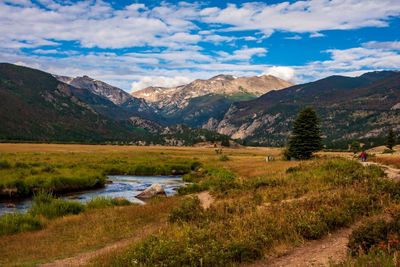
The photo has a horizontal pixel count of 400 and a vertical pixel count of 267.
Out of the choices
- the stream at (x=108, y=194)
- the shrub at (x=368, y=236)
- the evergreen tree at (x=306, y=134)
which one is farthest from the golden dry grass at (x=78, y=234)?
the evergreen tree at (x=306, y=134)

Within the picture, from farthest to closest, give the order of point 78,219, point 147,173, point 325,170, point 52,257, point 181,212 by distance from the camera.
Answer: point 147,173 < point 325,170 < point 78,219 < point 181,212 < point 52,257

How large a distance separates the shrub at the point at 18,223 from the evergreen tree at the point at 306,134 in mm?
53866

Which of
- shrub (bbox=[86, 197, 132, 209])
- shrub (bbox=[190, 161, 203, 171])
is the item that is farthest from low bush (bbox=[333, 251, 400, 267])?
shrub (bbox=[190, 161, 203, 171])

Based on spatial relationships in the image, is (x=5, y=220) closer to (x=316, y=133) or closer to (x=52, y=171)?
(x=52, y=171)

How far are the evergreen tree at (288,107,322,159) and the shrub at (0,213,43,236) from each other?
5387 centimetres

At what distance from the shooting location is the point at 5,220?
25.4 meters

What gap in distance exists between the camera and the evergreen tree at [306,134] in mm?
72562

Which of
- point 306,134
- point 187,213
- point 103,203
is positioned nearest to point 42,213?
point 103,203

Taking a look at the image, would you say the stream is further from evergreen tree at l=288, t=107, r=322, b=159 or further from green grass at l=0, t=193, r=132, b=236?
evergreen tree at l=288, t=107, r=322, b=159

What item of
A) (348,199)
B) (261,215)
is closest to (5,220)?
(261,215)

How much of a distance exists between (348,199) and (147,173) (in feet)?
199

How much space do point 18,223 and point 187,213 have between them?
36.6 feet

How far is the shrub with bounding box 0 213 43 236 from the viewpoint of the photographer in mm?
24719

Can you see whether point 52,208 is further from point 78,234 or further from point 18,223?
point 78,234
